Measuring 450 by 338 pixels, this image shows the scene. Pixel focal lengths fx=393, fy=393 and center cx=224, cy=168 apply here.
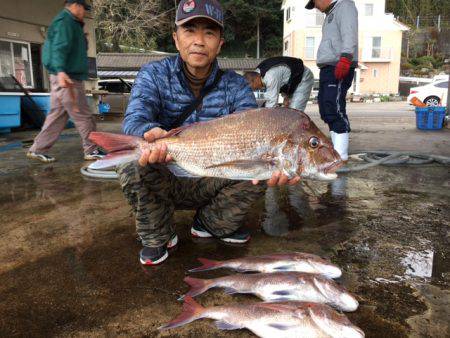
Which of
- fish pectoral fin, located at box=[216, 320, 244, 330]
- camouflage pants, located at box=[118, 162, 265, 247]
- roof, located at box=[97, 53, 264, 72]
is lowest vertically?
fish pectoral fin, located at box=[216, 320, 244, 330]

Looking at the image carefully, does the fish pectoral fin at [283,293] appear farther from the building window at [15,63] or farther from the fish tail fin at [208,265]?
the building window at [15,63]

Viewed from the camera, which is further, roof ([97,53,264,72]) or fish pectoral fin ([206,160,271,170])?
roof ([97,53,264,72])

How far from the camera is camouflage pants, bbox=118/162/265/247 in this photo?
2561 millimetres

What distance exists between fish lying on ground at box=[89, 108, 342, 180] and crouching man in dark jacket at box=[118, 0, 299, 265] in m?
0.18

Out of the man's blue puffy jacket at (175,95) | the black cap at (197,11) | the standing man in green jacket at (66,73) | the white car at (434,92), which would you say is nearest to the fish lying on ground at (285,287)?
the man's blue puffy jacket at (175,95)

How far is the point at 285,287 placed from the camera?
213 cm

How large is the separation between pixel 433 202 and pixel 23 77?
1214 centimetres

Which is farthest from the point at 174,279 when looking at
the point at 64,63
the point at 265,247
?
the point at 64,63

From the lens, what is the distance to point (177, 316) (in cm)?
206

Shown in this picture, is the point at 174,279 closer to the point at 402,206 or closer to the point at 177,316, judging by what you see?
the point at 177,316

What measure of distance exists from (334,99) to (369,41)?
132ft

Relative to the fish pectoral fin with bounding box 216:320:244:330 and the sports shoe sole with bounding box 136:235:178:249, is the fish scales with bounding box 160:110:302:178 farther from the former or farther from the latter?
the fish pectoral fin with bounding box 216:320:244:330

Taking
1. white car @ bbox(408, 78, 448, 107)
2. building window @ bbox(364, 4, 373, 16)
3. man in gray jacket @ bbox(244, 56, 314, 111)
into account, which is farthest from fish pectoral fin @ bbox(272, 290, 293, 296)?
building window @ bbox(364, 4, 373, 16)

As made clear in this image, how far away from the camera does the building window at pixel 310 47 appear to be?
1583 inches
